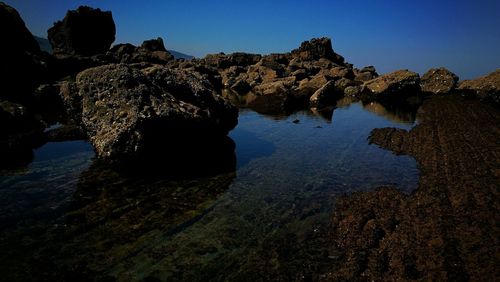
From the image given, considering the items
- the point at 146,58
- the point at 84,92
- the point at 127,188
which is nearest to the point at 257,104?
the point at 84,92

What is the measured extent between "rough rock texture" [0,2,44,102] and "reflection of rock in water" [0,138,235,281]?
2148 centimetres

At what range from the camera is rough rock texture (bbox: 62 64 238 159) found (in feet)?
30.9

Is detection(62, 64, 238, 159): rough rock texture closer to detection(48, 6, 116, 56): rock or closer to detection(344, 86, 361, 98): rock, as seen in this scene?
detection(344, 86, 361, 98): rock

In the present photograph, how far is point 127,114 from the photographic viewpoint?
967cm

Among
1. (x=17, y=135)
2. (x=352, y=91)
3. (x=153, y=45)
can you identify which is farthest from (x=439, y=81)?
(x=153, y=45)

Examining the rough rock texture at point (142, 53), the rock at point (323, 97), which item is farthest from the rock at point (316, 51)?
the rock at point (323, 97)

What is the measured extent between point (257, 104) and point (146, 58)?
4015 cm

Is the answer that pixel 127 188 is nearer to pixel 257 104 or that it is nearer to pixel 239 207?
pixel 239 207

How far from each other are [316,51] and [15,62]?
49.9 m

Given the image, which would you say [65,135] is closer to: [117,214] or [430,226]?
[117,214]

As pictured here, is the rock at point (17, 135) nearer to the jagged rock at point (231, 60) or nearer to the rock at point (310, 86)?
the rock at point (310, 86)

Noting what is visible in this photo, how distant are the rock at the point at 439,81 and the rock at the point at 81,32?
61.7m

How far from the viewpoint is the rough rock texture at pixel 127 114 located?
9406mm

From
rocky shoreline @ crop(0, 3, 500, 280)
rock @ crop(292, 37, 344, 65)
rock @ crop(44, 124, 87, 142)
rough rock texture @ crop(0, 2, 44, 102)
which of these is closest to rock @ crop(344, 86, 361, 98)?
rocky shoreline @ crop(0, 3, 500, 280)
